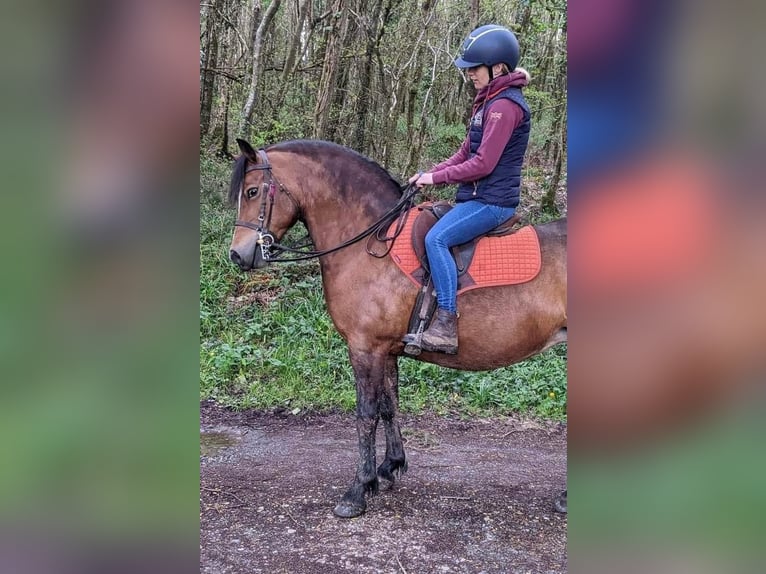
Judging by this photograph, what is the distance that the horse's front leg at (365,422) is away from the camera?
3.76 m

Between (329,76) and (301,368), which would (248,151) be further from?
(329,76)

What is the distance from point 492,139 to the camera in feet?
10.9

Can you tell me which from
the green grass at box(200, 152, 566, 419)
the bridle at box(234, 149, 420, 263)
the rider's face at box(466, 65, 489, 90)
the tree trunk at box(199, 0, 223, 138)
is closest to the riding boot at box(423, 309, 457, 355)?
the bridle at box(234, 149, 420, 263)

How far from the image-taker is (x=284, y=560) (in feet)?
10.7

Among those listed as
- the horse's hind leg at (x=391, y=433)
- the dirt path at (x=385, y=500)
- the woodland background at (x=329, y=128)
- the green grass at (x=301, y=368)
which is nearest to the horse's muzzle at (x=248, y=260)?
the horse's hind leg at (x=391, y=433)

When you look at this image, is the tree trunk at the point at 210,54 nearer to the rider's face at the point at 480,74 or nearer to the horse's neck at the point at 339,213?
the horse's neck at the point at 339,213

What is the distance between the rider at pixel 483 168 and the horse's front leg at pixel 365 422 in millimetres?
441

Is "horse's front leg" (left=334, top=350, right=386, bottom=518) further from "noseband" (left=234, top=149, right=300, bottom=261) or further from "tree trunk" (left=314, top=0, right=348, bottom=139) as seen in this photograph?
"tree trunk" (left=314, top=0, right=348, bottom=139)

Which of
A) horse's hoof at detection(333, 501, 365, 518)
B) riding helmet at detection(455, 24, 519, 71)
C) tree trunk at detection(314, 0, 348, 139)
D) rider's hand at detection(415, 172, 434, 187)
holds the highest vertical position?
tree trunk at detection(314, 0, 348, 139)

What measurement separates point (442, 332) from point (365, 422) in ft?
2.91

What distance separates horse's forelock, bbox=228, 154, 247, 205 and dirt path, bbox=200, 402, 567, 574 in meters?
2.16

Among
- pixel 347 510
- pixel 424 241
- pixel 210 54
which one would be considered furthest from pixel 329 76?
pixel 347 510

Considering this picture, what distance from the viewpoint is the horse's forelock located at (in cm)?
357
